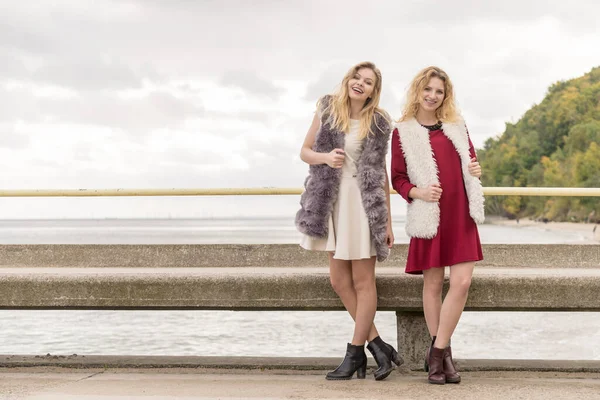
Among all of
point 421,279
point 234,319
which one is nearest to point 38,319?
point 234,319

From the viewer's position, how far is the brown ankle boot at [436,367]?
4332 millimetres

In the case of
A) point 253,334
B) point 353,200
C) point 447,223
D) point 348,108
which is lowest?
point 253,334

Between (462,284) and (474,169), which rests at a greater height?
(474,169)

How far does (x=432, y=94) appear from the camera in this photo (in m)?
4.65

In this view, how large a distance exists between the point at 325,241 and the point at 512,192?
2198 millimetres

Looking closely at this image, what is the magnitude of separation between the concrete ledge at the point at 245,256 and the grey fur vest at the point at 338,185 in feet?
5.91

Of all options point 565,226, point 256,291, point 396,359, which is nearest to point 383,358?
point 396,359

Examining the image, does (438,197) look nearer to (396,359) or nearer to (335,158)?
(335,158)

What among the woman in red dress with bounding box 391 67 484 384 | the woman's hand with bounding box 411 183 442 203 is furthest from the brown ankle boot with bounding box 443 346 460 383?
the woman's hand with bounding box 411 183 442 203

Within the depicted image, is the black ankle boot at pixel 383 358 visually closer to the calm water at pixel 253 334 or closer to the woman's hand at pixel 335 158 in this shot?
the woman's hand at pixel 335 158

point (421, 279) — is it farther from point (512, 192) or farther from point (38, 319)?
point (38, 319)

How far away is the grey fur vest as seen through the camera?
15.0 feet

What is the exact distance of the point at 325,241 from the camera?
184 inches

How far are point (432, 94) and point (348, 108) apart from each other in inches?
19.0
